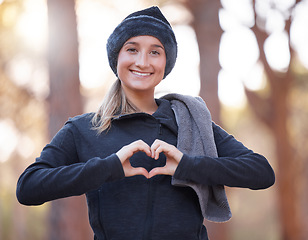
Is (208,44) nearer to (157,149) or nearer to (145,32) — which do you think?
(145,32)

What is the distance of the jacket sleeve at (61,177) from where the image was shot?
72.9 inches

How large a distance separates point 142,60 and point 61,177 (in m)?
0.73

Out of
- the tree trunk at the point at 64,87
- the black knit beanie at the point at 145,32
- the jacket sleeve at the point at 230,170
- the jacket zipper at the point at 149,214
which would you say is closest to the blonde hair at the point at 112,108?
the black knit beanie at the point at 145,32

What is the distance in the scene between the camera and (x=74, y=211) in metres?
5.86

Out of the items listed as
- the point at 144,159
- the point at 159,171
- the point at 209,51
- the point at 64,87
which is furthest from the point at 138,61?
the point at 209,51

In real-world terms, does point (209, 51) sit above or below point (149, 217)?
above

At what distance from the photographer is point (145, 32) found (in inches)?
91.2

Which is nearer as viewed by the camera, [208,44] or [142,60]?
[142,60]

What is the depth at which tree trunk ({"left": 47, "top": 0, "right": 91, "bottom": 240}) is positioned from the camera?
5.79m

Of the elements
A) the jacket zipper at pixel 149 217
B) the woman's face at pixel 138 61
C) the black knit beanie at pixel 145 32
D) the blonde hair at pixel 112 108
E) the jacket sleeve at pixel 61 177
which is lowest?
the jacket zipper at pixel 149 217

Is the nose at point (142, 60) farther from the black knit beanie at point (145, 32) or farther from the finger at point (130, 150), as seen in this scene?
the finger at point (130, 150)

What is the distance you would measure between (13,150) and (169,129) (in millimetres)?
16357

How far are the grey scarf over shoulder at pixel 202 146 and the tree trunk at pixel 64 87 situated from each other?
371 centimetres

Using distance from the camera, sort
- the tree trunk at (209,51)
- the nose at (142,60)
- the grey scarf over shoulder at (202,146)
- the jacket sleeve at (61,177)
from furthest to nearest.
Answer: the tree trunk at (209,51)
the nose at (142,60)
the grey scarf over shoulder at (202,146)
the jacket sleeve at (61,177)
